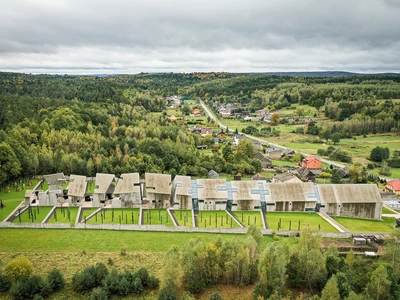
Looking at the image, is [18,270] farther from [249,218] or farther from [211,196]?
[249,218]

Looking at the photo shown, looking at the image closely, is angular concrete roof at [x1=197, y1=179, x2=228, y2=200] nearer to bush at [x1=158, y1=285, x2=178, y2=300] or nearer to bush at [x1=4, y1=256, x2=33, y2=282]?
bush at [x1=158, y1=285, x2=178, y2=300]

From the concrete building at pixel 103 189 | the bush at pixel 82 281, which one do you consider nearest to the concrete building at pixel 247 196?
the concrete building at pixel 103 189

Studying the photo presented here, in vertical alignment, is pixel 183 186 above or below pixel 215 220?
above

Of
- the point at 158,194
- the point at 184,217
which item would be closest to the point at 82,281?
the point at 184,217

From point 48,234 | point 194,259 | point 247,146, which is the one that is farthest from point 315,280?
point 247,146

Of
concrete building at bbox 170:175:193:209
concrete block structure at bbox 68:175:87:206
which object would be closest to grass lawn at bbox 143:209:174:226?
concrete building at bbox 170:175:193:209
